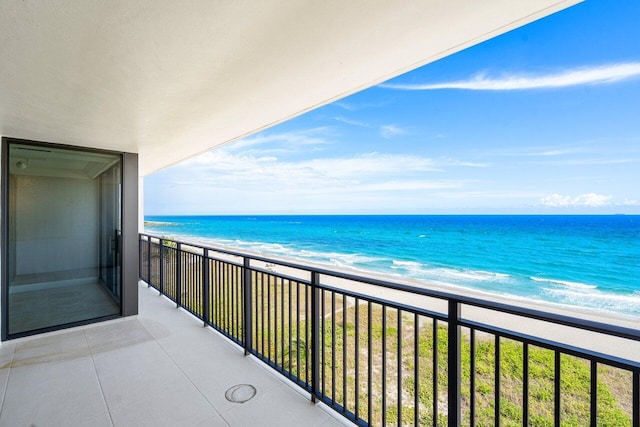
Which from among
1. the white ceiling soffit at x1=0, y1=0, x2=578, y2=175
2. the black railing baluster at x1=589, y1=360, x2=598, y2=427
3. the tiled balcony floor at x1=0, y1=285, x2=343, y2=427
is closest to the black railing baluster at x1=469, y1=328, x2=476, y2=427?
the black railing baluster at x1=589, y1=360, x2=598, y2=427

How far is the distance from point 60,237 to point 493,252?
2171 cm

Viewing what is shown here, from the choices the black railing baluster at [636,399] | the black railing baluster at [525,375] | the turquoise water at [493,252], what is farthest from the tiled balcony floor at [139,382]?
the turquoise water at [493,252]

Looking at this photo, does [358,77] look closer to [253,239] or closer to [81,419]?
[81,419]

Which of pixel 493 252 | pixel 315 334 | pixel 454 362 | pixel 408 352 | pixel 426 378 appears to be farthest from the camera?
pixel 493 252

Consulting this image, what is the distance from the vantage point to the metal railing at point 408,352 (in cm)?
115

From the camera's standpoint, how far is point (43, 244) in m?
3.30

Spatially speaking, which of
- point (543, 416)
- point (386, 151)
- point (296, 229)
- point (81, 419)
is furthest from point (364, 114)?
point (81, 419)

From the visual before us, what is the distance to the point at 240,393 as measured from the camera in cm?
208

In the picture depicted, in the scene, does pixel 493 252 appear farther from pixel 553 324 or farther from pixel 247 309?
pixel 247 309

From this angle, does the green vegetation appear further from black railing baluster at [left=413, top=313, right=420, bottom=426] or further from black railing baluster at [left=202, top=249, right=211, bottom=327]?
black railing baluster at [left=413, top=313, right=420, bottom=426]

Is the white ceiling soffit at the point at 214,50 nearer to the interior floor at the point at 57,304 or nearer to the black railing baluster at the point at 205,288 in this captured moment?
the black railing baluster at the point at 205,288

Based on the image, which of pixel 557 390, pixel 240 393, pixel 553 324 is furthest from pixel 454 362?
pixel 553 324

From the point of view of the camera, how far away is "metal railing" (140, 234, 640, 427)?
1.15m

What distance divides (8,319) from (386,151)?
25.9 meters
